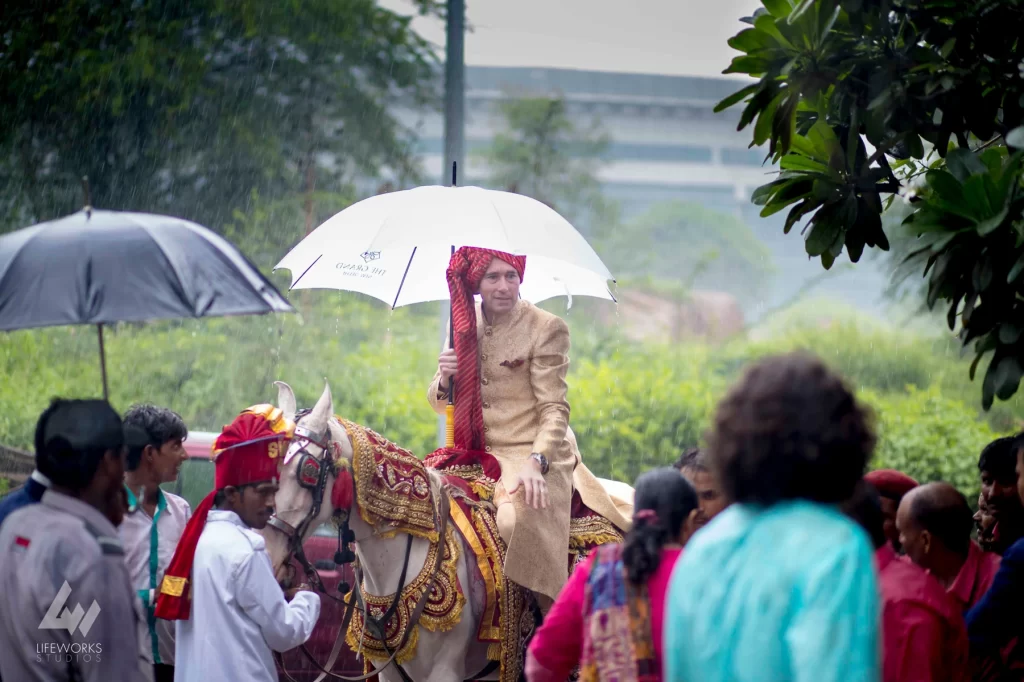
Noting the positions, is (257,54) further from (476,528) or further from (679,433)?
(476,528)

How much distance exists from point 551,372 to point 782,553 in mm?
3379

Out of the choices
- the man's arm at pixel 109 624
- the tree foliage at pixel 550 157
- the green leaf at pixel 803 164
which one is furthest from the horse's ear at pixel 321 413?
the tree foliage at pixel 550 157

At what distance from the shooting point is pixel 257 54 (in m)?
12.2

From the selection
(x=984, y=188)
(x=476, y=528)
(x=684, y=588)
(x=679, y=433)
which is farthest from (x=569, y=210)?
(x=684, y=588)

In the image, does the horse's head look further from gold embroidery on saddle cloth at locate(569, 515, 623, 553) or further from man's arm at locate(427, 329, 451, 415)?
gold embroidery on saddle cloth at locate(569, 515, 623, 553)

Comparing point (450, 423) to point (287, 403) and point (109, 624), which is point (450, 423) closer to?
point (287, 403)

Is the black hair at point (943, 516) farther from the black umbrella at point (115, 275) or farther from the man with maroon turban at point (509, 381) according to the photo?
the black umbrella at point (115, 275)

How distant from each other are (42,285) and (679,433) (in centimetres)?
825

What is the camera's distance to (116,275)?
13.0 ft

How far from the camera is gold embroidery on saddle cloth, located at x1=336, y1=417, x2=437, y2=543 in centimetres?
485

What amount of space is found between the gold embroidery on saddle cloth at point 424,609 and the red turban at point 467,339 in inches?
28.2

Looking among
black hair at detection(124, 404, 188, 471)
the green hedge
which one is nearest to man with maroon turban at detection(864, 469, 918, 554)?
black hair at detection(124, 404, 188, 471)

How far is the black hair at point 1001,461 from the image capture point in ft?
16.0

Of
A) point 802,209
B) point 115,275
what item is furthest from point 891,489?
point 115,275
